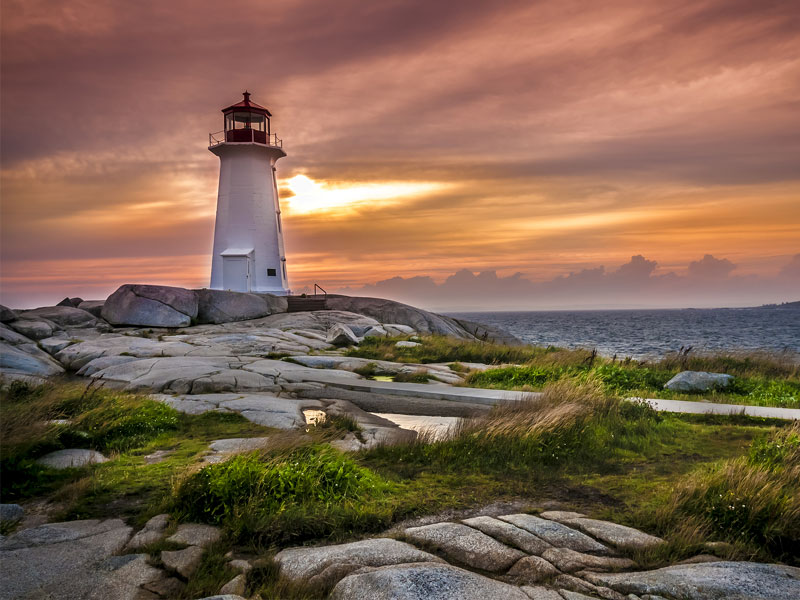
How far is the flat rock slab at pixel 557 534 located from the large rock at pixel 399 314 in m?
26.6

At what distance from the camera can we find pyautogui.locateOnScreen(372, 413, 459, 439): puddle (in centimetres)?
888

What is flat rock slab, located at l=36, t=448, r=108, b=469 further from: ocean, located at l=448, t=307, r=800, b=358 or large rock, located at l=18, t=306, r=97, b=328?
large rock, located at l=18, t=306, r=97, b=328

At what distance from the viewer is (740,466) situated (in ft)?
17.5

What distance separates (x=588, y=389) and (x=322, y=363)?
8.26 metres

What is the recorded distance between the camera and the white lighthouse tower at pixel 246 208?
3553cm

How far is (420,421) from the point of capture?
9.73m

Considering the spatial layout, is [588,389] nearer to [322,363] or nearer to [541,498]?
[541,498]

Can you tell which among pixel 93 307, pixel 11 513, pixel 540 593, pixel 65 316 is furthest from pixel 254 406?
pixel 93 307

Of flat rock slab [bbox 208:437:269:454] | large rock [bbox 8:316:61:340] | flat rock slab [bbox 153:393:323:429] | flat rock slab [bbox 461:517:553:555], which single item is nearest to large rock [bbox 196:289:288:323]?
large rock [bbox 8:316:61:340]

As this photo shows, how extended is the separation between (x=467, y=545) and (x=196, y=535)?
2182mm

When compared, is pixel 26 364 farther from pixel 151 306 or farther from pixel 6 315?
pixel 151 306

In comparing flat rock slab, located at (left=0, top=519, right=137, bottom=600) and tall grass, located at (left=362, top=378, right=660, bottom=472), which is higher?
tall grass, located at (left=362, top=378, right=660, bottom=472)

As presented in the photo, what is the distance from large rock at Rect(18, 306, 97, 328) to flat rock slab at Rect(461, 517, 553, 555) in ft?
89.1

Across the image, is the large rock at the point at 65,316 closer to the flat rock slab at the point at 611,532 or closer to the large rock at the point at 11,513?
the large rock at the point at 11,513
